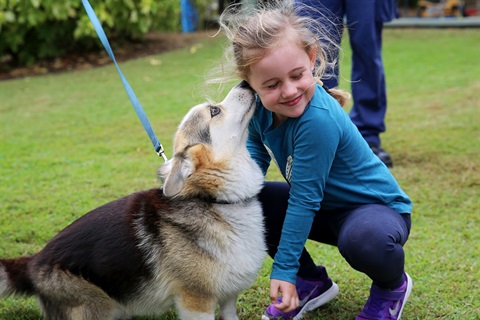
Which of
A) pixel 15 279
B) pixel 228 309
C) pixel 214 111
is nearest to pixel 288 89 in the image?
pixel 214 111

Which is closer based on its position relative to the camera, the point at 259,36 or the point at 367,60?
the point at 259,36

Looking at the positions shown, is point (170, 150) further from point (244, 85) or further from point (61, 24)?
point (61, 24)

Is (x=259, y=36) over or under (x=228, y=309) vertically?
over

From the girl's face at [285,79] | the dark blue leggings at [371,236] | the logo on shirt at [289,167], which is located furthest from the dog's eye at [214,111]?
the dark blue leggings at [371,236]

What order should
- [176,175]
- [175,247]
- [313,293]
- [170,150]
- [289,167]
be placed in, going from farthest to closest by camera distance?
[170,150] → [313,293] → [289,167] → [175,247] → [176,175]

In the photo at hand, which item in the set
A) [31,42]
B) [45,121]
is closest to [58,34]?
[31,42]

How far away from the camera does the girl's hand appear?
264cm

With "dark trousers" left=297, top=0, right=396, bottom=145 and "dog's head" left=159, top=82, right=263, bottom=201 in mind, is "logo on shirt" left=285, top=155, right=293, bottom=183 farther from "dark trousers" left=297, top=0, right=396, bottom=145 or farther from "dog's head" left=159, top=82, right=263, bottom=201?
"dark trousers" left=297, top=0, right=396, bottom=145

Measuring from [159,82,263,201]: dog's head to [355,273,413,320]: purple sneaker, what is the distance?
2.53ft

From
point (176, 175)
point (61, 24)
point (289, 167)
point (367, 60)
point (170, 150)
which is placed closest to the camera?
point (176, 175)

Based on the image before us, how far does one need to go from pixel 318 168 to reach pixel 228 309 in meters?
0.85

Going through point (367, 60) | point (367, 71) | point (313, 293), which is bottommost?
point (313, 293)

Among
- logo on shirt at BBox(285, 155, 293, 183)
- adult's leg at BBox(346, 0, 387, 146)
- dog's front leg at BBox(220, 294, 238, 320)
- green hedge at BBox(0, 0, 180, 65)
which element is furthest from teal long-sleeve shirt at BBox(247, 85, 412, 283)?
green hedge at BBox(0, 0, 180, 65)

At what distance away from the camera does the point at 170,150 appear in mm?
6117
